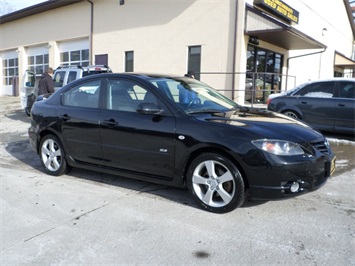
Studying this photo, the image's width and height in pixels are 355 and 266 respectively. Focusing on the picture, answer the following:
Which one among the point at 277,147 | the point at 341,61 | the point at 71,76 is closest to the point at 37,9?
the point at 71,76

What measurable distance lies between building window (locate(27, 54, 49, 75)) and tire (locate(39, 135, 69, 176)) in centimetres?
1728

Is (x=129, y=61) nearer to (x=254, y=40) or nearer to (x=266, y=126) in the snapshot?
(x=254, y=40)

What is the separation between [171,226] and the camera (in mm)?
3480

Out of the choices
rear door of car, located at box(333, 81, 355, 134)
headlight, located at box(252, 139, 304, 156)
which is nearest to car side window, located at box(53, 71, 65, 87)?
rear door of car, located at box(333, 81, 355, 134)

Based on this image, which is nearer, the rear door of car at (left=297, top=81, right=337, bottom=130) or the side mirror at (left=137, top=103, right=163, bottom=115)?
the side mirror at (left=137, top=103, right=163, bottom=115)

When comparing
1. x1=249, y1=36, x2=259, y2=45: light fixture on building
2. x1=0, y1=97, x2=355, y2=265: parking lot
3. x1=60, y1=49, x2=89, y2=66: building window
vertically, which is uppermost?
x1=249, y1=36, x2=259, y2=45: light fixture on building

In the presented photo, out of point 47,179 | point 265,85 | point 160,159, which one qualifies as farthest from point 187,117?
point 265,85

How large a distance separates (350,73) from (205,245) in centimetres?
3269

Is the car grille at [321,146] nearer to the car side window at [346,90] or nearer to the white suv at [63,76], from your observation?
the car side window at [346,90]

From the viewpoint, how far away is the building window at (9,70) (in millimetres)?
24406

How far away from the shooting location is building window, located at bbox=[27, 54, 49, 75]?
21203mm

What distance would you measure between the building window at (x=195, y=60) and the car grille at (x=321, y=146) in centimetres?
948

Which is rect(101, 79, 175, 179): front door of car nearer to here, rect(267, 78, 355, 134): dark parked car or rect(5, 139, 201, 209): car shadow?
rect(5, 139, 201, 209): car shadow

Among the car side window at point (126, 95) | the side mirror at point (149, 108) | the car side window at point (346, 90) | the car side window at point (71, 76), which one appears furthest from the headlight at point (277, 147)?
the car side window at point (71, 76)
